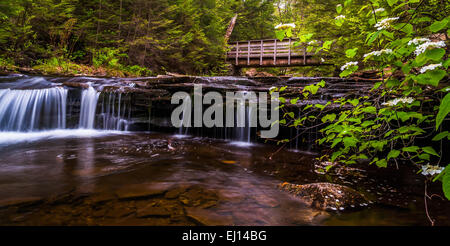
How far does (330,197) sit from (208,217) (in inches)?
54.8

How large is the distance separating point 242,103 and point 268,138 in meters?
1.33

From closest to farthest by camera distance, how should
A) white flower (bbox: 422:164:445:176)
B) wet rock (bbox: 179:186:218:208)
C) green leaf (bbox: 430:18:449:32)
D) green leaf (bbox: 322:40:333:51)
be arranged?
green leaf (bbox: 430:18:449:32) < white flower (bbox: 422:164:445:176) < green leaf (bbox: 322:40:333:51) < wet rock (bbox: 179:186:218:208)

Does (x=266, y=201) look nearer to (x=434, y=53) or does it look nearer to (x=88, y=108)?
(x=434, y=53)

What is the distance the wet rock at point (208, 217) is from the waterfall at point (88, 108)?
21.7 feet

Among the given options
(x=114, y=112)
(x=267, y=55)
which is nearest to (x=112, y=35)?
(x=114, y=112)

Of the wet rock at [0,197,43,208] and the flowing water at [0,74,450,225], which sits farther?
the wet rock at [0,197,43,208]

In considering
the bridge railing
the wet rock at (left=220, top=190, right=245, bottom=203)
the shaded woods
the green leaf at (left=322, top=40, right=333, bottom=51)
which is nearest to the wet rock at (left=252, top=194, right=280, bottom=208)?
the wet rock at (left=220, top=190, right=245, bottom=203)

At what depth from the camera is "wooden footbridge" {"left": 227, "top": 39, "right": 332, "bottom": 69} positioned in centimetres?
1463

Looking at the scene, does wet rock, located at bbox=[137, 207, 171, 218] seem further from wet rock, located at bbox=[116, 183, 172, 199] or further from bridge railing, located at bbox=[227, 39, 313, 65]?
bridge railing, located at bbox=[227, 39, 313, 65]

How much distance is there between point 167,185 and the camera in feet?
9.14

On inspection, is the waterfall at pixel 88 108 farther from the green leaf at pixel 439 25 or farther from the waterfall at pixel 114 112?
the green leaf at pixel 439 25

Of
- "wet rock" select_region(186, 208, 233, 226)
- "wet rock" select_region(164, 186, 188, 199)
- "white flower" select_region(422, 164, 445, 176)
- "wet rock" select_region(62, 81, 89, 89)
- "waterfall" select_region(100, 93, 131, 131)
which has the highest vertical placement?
"wet rock" select_region(62, 81, 89, 89)
